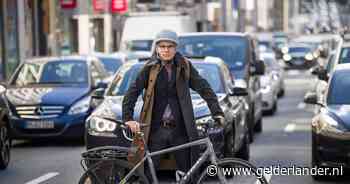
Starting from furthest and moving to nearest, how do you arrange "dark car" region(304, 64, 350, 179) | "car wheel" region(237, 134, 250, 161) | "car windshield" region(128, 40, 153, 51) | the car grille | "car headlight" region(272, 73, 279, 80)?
"car windshield" region(128, 40, 153, 51), "car headlight" region(272, 73, 279, 80), the car grille, "car wheel" region(237, 134, 250, 161), "dark car" region(304, 64, 350, 179)

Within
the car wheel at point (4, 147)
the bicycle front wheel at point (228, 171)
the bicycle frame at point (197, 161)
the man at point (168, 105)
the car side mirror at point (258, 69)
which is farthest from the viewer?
the car side mirror at point (258, 69)

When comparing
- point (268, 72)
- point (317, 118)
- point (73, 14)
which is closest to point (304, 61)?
point (73, 14)

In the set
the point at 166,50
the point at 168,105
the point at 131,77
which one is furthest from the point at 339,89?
the point at 166,50

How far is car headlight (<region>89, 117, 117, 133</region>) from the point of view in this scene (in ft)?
42.0

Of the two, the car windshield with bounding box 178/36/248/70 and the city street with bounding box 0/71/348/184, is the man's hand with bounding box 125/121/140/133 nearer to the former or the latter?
the city street with bounding box 0/71/348/184

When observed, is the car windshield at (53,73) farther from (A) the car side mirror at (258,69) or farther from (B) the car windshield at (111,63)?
(B) the car windshield at (111,63)

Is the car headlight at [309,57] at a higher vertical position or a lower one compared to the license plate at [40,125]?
lower

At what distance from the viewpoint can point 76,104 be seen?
17812 mm

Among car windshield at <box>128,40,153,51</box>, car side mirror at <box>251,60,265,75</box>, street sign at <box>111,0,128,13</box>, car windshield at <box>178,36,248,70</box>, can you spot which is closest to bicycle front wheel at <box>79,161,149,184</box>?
car windshield at <box>178,36,248,70</box>

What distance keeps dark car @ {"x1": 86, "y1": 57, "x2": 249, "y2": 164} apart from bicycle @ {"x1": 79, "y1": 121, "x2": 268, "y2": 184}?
2531 mm

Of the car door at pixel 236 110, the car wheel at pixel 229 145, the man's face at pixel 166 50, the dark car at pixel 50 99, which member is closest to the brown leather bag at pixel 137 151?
the man's face at pixel 166 50

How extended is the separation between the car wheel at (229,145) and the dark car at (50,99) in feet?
15.1

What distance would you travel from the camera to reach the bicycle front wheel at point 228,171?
8.77 meters

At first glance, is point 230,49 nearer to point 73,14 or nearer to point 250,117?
point 250,117
